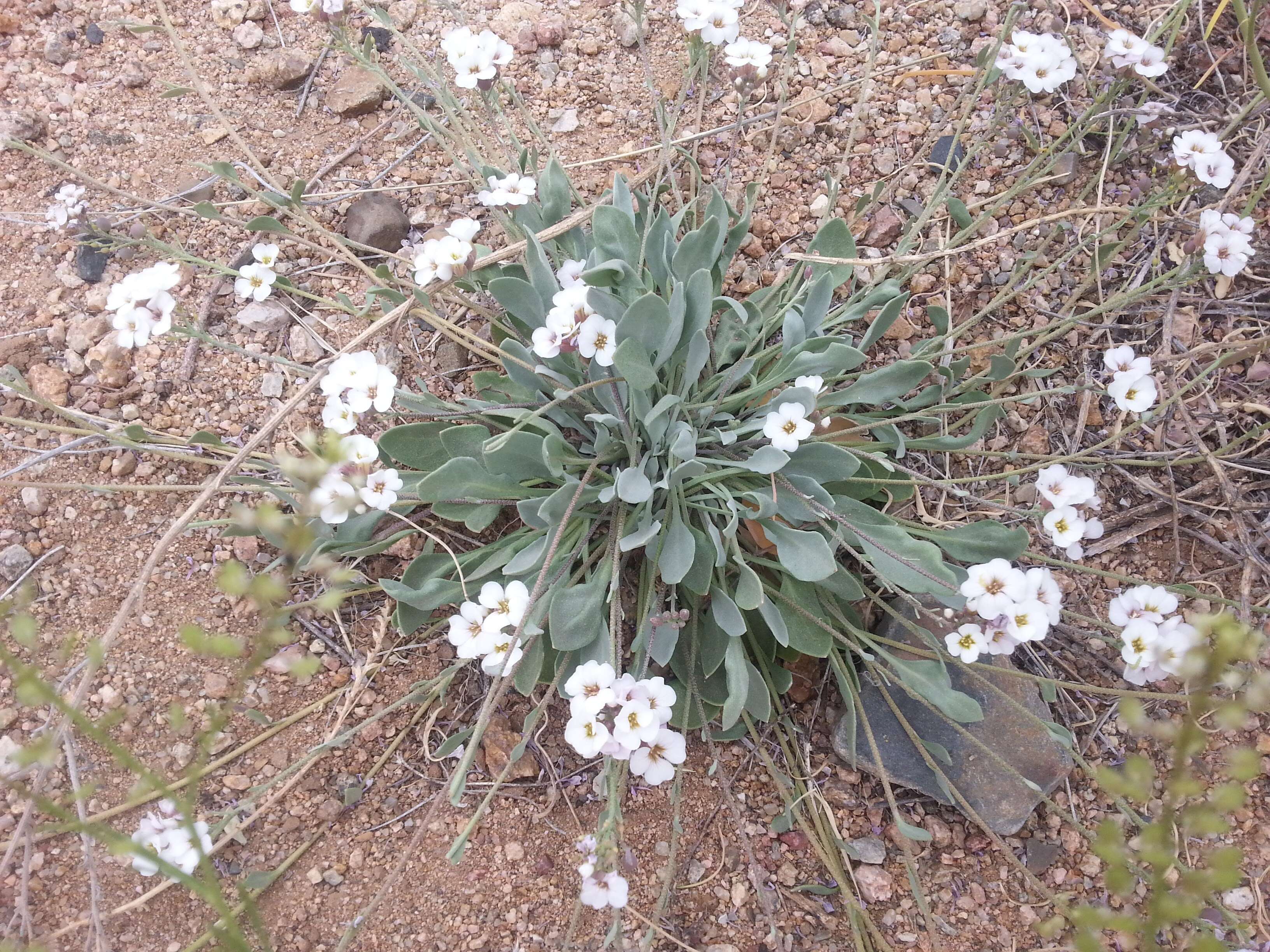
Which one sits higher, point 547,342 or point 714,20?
point 714,20

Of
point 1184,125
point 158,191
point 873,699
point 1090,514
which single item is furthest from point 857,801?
point 158,191

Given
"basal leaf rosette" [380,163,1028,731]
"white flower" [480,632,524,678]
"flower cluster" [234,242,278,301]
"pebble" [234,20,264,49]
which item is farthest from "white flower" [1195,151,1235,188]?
"pebble" [234,20,264,49]

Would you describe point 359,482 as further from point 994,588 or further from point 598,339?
point 994,588

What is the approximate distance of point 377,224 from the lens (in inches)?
121

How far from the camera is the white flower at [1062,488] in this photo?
201 cm

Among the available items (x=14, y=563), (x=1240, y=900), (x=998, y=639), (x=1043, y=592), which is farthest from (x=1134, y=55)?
(x=14, y=563)

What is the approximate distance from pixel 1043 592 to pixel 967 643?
21cm

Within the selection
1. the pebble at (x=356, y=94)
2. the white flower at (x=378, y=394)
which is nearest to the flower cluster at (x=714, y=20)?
the white flower at (x=378, y=394)

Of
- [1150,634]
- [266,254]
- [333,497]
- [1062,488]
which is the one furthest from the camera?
[266,254]

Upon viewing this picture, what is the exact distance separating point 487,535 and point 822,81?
220 centimetres

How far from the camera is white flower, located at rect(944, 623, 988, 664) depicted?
6.46ft

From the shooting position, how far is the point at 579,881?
7.58 ft

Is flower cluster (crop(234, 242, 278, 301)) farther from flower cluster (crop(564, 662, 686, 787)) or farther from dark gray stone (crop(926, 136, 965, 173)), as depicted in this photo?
dark gray stone (crop(926, 136, 965, 173))

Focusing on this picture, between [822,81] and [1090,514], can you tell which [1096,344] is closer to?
[1090,514]
